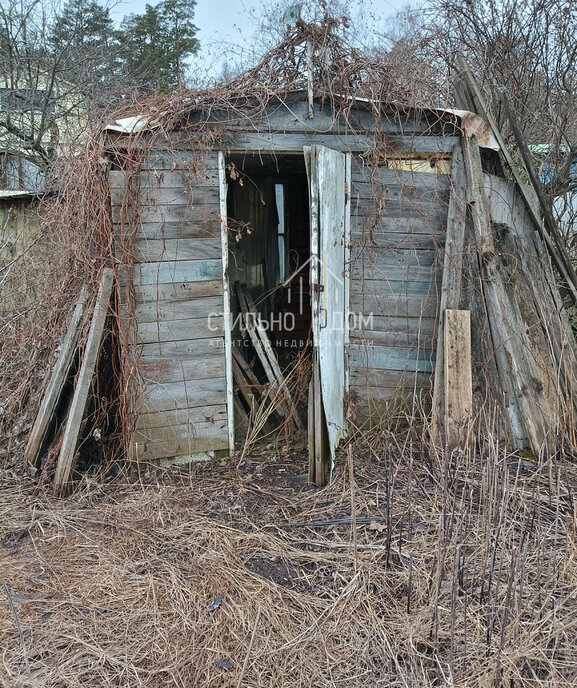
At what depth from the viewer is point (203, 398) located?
4191 mm

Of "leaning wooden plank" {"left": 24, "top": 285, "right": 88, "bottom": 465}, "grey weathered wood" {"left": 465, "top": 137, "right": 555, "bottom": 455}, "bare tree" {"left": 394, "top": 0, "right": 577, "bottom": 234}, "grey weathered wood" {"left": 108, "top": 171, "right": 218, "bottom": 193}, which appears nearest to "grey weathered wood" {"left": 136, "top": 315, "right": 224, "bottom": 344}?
"leaning wooden plank" {"left": 24, "top": 285, "right": 88, "bottom": 465}

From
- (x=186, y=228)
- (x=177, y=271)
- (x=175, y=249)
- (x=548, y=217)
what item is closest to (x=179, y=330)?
(x=177, y=271)

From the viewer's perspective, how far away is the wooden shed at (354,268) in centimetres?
391

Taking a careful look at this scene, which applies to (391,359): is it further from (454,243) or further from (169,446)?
(169,446)

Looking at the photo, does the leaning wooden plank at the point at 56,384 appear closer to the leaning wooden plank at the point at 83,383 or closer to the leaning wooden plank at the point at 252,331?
the leaning wooden plank at the point at 83,383

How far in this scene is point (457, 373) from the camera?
13.1 ft

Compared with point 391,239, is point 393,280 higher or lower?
lower

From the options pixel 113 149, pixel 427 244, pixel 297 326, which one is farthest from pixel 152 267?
pixel 297 326

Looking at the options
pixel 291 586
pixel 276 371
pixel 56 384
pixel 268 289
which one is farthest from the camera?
pixel 268 289

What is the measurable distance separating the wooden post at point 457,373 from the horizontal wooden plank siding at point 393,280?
253 mm

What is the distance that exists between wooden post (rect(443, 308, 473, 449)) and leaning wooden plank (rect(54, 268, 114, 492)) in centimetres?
278

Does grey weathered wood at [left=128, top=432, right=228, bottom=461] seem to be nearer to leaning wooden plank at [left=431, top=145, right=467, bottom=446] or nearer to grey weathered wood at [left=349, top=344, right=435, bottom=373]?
grey weathered wood at [left=349, top=344, right=435, bottom=373]

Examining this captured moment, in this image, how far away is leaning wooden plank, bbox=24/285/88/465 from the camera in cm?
390

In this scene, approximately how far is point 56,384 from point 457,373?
10.7 ft
